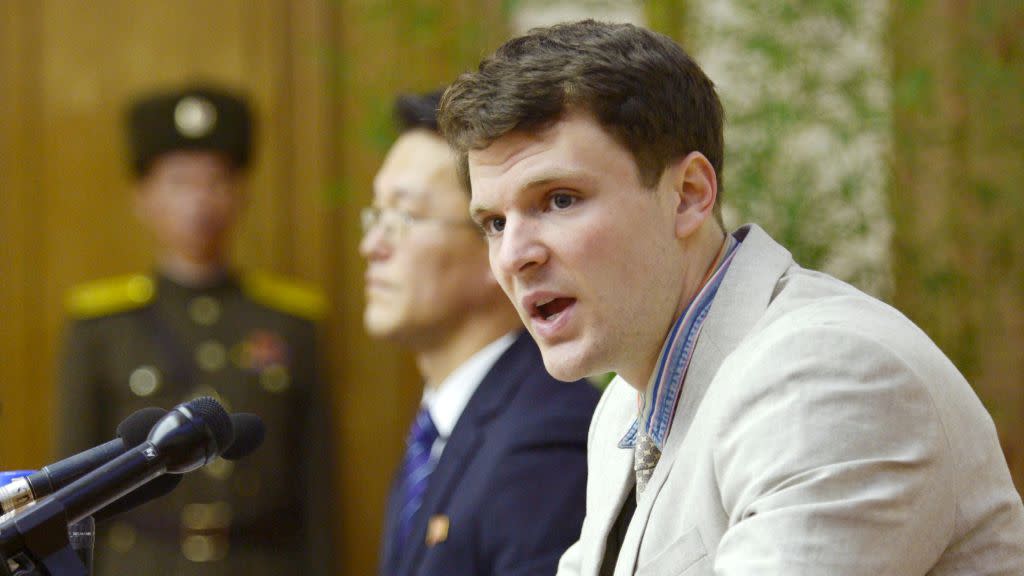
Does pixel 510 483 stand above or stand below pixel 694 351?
below

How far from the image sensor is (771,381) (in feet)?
3.87

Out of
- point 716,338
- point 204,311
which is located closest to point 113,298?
point 204,311

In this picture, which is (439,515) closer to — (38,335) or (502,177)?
(502,177)

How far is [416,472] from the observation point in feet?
7.88

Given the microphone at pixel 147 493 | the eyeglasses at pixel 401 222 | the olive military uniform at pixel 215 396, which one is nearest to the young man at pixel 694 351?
the microphone at pixel 147 493

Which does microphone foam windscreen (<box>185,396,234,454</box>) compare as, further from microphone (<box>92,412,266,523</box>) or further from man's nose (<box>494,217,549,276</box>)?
man's nose (<box>494,217,549,276</box>)

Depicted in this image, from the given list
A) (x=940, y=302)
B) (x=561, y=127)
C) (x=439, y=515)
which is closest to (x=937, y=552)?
(x=561, y=127)

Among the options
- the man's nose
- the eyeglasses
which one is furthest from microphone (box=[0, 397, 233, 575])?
the eyeglasses

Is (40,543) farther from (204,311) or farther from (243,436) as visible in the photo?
(204,311)

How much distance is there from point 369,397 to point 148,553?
0.90 metres

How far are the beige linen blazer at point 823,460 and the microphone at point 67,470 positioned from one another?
503 millimetres

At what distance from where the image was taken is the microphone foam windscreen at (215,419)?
1202mm

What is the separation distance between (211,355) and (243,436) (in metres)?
2.55

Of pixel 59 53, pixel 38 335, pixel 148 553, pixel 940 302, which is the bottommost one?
pixel 148 553
